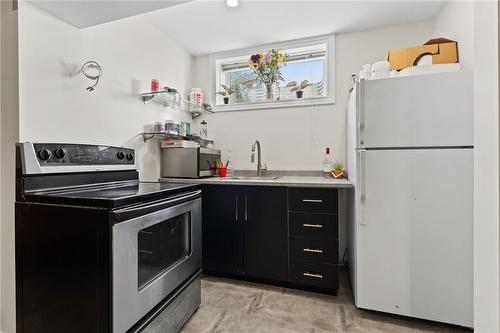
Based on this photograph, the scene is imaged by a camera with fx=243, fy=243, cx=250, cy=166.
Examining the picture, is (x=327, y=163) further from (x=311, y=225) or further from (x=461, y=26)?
(x=461, y=26)

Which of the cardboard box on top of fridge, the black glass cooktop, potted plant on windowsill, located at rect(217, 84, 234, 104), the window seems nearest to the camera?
the black glass cooktop

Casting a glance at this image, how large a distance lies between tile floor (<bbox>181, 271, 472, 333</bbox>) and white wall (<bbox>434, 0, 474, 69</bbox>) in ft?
5.88

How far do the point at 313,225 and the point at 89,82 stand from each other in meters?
1.92

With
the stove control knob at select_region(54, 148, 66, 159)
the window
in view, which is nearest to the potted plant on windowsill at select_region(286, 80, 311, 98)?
the window

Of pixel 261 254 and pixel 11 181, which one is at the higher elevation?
pixel 11 181

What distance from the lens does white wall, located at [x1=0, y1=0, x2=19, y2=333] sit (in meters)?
1.24

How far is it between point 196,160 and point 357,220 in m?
1.47

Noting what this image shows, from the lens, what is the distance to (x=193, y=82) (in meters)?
3.02

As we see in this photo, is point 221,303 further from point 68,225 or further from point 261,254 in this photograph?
point 68,225

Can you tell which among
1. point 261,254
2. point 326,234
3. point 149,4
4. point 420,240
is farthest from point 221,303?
point 149,4

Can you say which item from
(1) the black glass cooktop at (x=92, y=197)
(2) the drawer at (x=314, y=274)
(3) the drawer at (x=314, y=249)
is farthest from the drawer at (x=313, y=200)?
(1) the black glass cooktop at (x=92, y=197)

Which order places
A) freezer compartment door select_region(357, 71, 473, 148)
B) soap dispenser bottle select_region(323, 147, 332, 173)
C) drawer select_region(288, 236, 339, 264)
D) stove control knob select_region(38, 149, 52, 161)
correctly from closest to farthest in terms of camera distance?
1. stove control knob select_region(38, 149, 52, 161)
2. freezer compartment door select_region(357, 71, 473, 148)
3. drawer select_region(288, 236, 339, 264)
4. soap dispenser bottle select_region(323, 147, 332, 173)

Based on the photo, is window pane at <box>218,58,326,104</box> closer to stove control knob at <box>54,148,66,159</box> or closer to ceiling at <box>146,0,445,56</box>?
ceiling at <box>146,0,445,56</box>

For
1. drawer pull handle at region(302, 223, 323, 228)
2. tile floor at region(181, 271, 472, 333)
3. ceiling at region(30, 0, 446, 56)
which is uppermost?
ceiling at region(30, 0, 446, 56)
